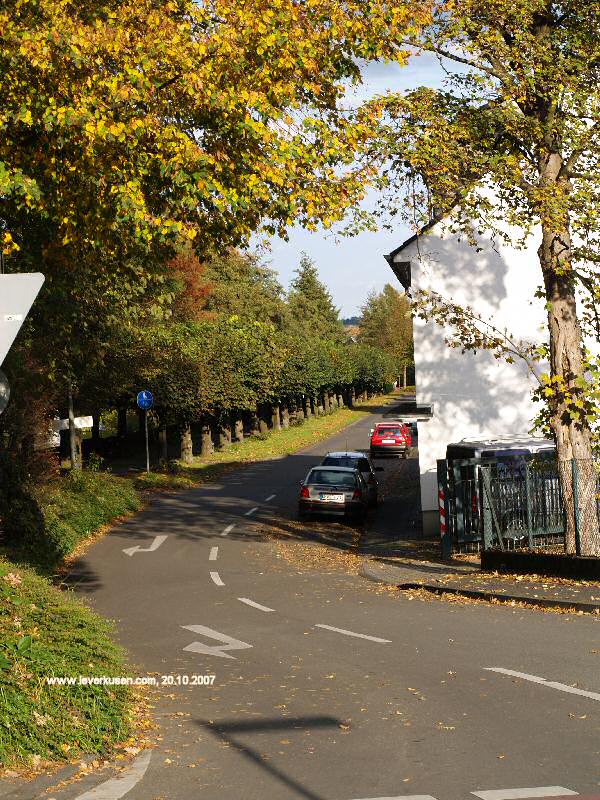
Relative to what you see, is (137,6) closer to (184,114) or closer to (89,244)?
(184,114)

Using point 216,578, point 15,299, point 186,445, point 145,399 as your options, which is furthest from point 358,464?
point 15,299

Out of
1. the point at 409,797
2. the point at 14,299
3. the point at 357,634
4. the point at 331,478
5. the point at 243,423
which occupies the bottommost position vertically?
the point at 357,634

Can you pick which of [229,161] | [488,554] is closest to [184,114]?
[229,161]

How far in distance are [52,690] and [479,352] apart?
70.9 feet

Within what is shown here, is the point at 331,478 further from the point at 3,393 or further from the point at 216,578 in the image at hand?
the point at 3,393

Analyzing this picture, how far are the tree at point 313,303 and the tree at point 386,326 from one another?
12407 mm

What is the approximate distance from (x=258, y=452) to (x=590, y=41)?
42.3 meters

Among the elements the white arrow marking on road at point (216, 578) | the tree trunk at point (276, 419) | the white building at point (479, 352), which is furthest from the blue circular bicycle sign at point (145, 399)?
the tree trunk at point (276, 419)

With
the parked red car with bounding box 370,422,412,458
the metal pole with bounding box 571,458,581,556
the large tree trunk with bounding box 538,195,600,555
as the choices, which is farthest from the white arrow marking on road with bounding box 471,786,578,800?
the parked red car with bounding box 370,422,412,458

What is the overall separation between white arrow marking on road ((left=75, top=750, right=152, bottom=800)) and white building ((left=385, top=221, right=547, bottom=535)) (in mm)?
21046

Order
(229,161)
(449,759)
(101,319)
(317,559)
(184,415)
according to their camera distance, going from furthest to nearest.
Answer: (184,415) → (317,559) → (101,319) → (229,161) → (449,759)

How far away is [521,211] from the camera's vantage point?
17.2 meters

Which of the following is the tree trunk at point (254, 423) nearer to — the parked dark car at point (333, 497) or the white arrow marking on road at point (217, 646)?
the parked dark car at point (333, 497)

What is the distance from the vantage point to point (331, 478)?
98.4 feet
